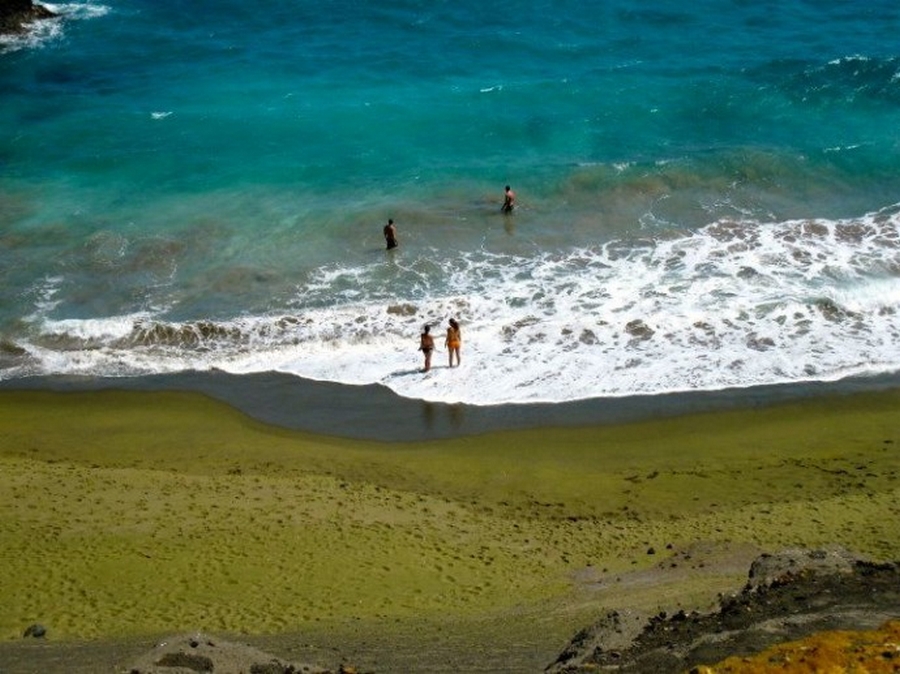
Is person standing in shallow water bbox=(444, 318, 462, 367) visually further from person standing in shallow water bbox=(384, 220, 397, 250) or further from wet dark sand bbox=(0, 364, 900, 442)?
person standing in shallow water bbox=(384, 220, 397, 250)

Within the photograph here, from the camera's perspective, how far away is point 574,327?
24.5 metres

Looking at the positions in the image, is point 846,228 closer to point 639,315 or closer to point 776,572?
point 639,315

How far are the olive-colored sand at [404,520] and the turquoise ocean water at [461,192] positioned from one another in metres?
2.35

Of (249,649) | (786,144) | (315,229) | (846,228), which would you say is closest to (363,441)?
(249,649)

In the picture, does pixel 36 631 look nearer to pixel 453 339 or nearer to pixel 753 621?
pixel 753 621

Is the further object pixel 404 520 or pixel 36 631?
pixel 404 520

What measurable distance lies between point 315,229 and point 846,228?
14267mm

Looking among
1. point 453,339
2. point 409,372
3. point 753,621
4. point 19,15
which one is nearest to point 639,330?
point 453,339

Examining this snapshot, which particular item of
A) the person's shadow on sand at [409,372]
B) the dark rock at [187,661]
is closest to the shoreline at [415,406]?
the person's shadow on sand at [409,372]

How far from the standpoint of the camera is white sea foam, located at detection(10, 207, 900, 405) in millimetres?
22734

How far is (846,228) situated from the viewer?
96.1 feet

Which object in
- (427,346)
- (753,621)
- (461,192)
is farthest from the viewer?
(461,192)

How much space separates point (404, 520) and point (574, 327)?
348 inches

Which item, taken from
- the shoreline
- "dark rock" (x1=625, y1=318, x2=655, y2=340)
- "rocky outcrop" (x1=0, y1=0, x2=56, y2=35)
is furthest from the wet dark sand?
"rocky outcrop" (x1=0, y1=0, x2=56, y2=35)
